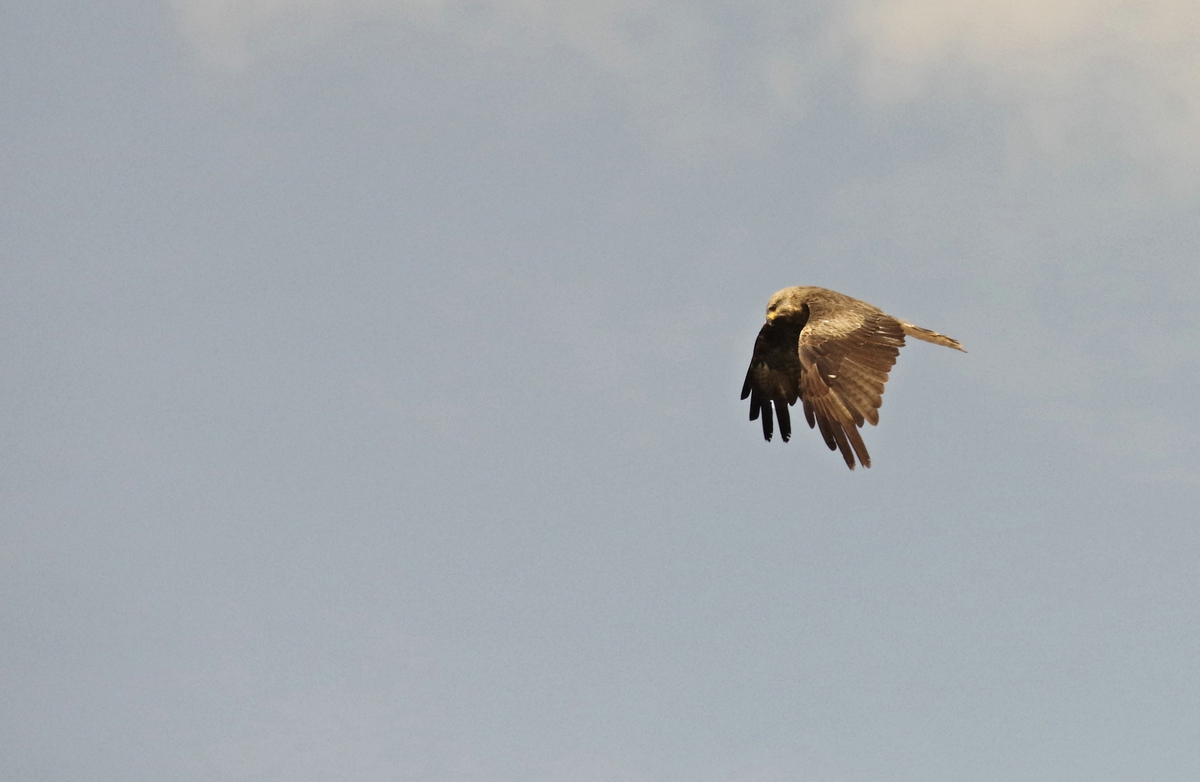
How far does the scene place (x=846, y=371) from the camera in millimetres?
18562

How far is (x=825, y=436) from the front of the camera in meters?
18.2

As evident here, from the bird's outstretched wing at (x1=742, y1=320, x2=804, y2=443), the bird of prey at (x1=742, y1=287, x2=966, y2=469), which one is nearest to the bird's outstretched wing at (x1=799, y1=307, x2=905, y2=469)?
the bird of prey at (x1=742, y1=287, x2=966, y2=469)

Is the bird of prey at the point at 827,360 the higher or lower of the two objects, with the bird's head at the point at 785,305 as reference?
lower

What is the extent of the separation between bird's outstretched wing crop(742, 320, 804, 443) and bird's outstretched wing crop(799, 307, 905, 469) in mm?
1774

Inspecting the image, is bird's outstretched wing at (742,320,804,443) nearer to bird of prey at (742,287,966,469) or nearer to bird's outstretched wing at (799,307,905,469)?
bird of prey at (742,287,966,469)

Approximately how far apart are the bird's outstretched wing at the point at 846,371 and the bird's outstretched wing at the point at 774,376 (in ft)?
5.82

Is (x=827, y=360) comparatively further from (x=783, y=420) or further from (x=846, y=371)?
(x=783, y=420)

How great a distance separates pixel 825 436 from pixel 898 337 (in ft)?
6.91

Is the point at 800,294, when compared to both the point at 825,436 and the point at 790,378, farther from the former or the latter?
the point at 825,436

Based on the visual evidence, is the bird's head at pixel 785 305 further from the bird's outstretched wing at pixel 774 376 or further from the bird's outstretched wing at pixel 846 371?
the bird's outstretched wing at pixel 846 371

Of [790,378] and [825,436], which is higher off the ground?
[790,378]

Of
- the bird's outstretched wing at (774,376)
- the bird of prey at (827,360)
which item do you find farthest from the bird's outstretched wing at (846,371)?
the bird's outstretched wing at (774,376)

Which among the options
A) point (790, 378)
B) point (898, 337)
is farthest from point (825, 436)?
point (790, 378)

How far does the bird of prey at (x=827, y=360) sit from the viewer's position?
59.7 ft
